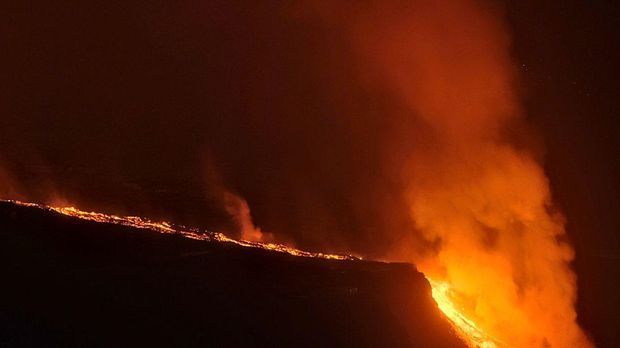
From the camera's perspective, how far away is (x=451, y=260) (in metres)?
16.4

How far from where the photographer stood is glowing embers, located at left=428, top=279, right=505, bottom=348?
11.6 meters

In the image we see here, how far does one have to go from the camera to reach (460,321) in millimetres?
12094

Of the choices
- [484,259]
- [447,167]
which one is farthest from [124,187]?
[484,259]

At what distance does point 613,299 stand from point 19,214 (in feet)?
71.3

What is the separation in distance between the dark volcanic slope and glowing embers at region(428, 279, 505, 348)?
2.50ft

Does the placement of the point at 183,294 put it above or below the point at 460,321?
below

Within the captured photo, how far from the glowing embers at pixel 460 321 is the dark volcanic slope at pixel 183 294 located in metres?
0.76

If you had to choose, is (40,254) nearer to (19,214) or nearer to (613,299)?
(19,214)

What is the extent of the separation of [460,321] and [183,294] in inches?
225

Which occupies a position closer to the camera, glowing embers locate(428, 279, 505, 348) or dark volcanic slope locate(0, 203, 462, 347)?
dark volcanic slope locate(0, 203, 462, 347)

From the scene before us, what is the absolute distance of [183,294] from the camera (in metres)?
9.62

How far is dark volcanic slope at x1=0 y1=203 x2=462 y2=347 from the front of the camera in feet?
28.5

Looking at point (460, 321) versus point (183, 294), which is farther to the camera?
point (460, 321)

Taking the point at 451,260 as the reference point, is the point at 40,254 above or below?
below
